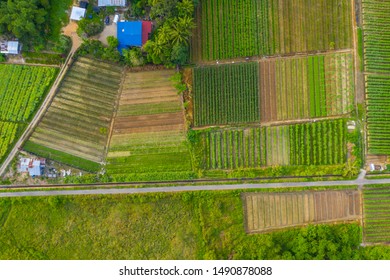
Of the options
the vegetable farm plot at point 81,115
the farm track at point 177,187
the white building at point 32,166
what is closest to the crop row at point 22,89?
the vegetable farm plot at point 81,115

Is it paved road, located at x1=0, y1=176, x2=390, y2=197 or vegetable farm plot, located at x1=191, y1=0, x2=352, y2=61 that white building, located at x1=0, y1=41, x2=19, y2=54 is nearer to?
paved road, located at x1=0, y1=176, x2=390, y2=197

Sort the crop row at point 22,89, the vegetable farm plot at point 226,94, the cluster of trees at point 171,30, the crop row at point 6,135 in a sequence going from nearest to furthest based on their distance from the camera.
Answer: the cluster of trees at point 171,30
the vegetable farm plot at point 226,94
the crop row at point 6,135
the crop row at point 22,89

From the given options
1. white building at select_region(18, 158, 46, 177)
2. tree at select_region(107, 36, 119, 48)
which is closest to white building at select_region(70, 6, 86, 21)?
tree at select_region(107, 36, 119, 48)

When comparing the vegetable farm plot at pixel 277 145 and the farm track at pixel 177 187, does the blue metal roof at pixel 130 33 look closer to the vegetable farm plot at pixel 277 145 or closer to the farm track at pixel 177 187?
the vegetable farm plot at pixel 277 145

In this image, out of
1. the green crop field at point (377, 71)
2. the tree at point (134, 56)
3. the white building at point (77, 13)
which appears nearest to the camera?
the tree at point (134, 56)

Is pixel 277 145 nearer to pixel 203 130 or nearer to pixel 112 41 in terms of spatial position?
pixel 203 130

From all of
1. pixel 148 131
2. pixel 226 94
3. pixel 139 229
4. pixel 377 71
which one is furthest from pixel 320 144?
pixel 139 229

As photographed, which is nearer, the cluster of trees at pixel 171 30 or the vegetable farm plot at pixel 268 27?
the cluster of trees at pixel 171 30
